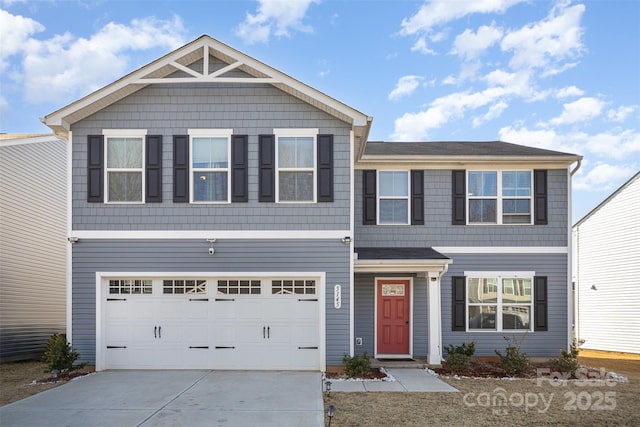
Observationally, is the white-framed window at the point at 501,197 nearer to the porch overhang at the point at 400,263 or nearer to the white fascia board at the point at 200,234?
the porch overhang at the point at 400,263

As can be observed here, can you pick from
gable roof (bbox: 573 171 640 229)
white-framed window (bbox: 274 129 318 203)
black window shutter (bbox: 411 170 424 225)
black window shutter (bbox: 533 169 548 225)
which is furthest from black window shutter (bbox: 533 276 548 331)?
gable roof (bbox: 573 171 640 229)

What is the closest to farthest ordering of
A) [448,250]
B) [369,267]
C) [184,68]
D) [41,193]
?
[184,68] < [369,267] < [448,250] < [41,193]

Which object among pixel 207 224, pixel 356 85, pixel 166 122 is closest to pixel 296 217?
pixel 207 224

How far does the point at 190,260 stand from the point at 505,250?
766 centimetres

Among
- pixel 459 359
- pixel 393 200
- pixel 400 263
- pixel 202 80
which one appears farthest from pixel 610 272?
pixel 202 80

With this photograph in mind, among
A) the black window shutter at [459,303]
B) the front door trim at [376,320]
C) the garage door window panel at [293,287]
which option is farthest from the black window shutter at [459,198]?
the garage door window panel at [293,287]

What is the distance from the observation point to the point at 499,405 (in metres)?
7.61

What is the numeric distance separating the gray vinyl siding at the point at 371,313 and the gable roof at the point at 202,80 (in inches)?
154

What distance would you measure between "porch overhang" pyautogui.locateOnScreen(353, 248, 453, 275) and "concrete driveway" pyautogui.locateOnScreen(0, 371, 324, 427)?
262 cm

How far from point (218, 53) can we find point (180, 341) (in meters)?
6.36

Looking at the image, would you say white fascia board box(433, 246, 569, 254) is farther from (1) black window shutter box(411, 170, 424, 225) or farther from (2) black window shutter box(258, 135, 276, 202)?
(2) black window shutter box(258, 135, 276, 202)

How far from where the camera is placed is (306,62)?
1367 cm

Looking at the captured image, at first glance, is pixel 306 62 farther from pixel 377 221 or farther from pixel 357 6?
pixel 377 221

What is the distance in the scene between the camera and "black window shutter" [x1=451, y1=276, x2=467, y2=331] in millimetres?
11648
